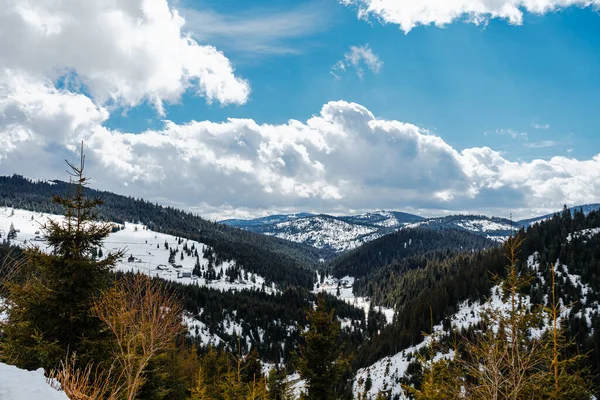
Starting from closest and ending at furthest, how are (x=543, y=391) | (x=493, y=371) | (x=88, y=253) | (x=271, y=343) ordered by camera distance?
1. (x=493, y=371)
2. (x=543, y=391)
3. (x=88, y=253)
4. (x=271, y=343)

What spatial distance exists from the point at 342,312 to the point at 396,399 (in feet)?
332

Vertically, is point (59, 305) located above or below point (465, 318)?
above

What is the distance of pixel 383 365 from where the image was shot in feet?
365

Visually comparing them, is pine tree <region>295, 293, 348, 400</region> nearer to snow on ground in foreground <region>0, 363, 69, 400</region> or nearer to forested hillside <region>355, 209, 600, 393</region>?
snow on ground in foreground <region>0, 363, 69, 400</region>

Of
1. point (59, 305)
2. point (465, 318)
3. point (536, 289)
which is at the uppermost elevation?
point (59, 305)

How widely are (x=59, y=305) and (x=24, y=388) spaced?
7.68m

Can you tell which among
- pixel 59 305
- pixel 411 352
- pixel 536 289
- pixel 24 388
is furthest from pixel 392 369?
pixel 24 388

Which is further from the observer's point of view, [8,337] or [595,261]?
[595,261]

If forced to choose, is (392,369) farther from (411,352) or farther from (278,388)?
(278,388)

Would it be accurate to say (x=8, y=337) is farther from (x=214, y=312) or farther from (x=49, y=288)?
(x=214, y=312)

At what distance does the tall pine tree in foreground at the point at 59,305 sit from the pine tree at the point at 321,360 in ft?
40.5

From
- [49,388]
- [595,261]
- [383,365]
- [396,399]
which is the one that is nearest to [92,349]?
[49,388]

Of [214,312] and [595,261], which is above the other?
[595,261]

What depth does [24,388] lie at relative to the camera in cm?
720
